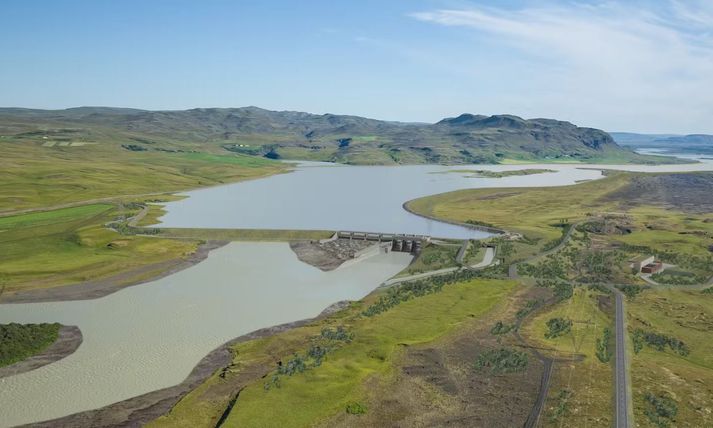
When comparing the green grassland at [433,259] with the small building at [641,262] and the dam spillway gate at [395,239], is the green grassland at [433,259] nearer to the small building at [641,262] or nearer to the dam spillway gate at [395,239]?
the dam spillway gate at [395,239]

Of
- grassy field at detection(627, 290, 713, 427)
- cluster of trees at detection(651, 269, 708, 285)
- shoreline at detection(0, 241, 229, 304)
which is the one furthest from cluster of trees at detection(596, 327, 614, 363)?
shoreline at detection(0, 241, 229, 304)

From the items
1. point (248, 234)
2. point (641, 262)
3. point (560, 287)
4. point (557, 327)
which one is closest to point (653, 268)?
point (641, 262)

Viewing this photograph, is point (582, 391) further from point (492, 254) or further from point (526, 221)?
point (526, 221)

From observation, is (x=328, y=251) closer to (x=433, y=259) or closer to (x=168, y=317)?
(x=433, y=259)

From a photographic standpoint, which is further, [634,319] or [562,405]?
[634,319]

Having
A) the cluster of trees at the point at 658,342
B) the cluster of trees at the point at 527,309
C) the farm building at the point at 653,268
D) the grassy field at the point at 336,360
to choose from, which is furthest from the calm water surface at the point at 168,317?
the farm building at the point at 653,268

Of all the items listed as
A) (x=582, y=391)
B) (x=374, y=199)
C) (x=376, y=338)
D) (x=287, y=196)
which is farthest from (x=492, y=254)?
(x=287, y=196)

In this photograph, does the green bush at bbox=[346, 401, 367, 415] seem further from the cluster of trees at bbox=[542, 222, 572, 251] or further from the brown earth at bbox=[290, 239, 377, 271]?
the cluster of trees at bbox=[542, 222, 572, 251]
